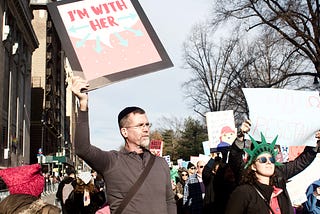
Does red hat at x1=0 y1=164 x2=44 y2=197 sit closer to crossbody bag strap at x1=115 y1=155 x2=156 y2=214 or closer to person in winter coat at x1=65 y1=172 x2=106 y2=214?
crossbody bag strap at x1=115 y1=155 x2=156 y2=214

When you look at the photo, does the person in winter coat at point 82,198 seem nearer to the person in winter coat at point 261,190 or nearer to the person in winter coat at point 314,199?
the person in winter coat at point 314,199

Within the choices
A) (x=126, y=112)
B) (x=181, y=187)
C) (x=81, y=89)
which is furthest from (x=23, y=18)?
(x=81, y=89)

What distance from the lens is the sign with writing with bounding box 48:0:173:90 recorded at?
12.9 feet

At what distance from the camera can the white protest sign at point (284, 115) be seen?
579cm

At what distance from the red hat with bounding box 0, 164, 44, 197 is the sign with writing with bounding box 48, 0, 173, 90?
34.2 inches

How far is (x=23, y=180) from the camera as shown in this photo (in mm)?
3779

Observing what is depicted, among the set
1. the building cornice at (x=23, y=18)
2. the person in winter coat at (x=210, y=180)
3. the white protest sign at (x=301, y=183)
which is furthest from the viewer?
the building cornice at (x=23, y=18)

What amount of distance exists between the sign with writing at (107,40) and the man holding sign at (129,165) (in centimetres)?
31

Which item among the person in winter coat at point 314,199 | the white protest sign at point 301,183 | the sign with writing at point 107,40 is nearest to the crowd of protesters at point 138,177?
the sign with writing at point 107,40

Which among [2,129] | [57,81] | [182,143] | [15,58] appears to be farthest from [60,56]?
[2,129]

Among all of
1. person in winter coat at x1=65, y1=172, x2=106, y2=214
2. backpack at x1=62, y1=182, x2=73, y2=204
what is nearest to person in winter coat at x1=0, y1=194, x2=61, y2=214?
person in winter coat at x1=65, y1=172, x2=106, y2=214

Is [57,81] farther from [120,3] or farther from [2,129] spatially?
[120,3]

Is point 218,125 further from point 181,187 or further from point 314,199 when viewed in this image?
point 181,187

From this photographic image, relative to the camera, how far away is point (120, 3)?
14.0ft
